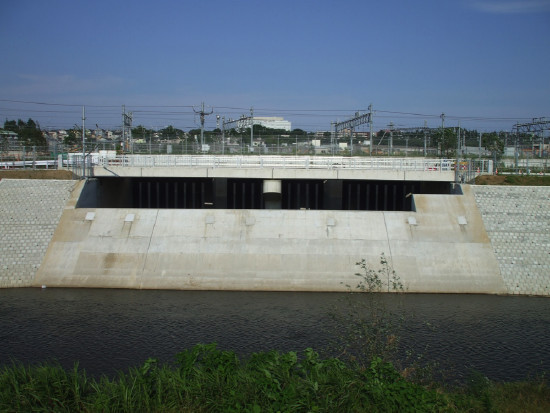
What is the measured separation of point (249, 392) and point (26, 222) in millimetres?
23566

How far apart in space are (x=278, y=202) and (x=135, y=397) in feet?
83.0

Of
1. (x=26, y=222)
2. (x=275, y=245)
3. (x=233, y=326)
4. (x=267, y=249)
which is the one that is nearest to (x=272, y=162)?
(x=275, y=245)

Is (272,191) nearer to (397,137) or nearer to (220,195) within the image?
(220,195)

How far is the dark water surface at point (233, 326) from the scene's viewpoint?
2012 centimetres

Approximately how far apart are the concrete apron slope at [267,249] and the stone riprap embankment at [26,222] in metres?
0.63

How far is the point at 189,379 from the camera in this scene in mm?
12977

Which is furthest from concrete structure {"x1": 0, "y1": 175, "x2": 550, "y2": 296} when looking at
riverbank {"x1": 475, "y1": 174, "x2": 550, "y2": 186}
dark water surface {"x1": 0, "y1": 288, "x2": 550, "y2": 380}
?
riverbank {"x1": 475, "y1": 174, "x2": 550, "y2": 186}

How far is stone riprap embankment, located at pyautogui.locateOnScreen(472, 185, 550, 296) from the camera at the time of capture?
29516mm

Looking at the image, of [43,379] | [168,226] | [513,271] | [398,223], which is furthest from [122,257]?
[513,271]

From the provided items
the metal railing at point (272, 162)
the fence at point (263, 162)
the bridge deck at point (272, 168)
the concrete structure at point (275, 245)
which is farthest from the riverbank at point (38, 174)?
the concrete structure at point (275, 245)

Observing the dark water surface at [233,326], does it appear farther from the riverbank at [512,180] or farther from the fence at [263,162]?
the fence at [263,162]

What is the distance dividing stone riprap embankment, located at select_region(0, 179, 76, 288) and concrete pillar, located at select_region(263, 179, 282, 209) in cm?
1165

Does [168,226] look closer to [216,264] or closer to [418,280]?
[216,264]

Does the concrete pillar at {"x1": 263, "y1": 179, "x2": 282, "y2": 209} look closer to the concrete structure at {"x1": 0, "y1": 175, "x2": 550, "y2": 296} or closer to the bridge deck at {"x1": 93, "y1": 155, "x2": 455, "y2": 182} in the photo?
the bridge deck at {"x1": 93, "y1": 155, "x2": 455, "y2": 182}
